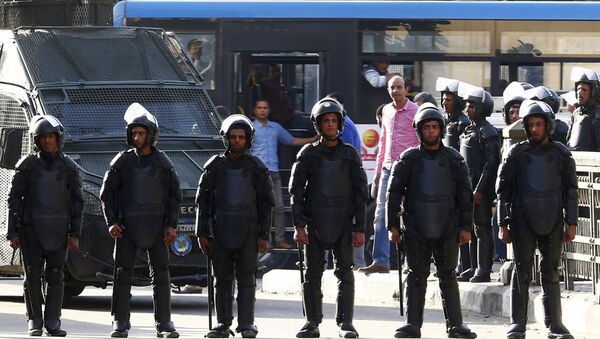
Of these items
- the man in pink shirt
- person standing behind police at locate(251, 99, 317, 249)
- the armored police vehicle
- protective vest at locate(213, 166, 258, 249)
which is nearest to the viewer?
protective vest at locate(213, 166, 258, 249)

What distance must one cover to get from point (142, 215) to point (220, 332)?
40.1 inches

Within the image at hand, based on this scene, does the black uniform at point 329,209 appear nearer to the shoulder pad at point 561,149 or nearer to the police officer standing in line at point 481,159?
the shoulder pad at point 561,149

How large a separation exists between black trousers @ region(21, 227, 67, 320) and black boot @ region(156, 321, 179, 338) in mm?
842

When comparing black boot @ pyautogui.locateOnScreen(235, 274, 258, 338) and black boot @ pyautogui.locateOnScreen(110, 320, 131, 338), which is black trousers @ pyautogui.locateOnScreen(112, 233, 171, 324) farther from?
black boot @ pyautogui.locateOnScreen(235, 274, 258, 338)

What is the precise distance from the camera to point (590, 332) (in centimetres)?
1289

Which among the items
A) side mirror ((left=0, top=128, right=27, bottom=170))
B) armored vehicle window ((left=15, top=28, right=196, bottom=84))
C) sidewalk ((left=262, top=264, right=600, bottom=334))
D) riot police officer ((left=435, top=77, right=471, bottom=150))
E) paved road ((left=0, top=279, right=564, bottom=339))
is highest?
armored vehicle window ((left=15, top=28, right=196, bottom=84))

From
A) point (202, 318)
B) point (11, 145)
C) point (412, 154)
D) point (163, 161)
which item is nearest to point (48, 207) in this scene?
point (163, 161)

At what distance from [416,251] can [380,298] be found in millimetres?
4183

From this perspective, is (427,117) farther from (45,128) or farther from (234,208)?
(45,128)

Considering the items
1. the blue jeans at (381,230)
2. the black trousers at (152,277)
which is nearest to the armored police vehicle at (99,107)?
the blue jeans at (381,230)

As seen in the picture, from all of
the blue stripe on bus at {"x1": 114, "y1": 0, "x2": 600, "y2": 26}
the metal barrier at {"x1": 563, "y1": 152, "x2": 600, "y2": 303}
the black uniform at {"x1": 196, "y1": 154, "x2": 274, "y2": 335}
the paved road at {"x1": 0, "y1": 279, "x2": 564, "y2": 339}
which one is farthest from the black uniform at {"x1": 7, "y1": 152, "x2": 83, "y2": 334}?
the blue stripe on bus at {"x1": 114, "y1": 0, "x2": 600, "y2": 26}

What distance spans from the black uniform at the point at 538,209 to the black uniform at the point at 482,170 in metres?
2.87

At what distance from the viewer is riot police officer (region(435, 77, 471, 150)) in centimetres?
1600

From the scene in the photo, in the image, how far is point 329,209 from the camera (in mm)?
12352
